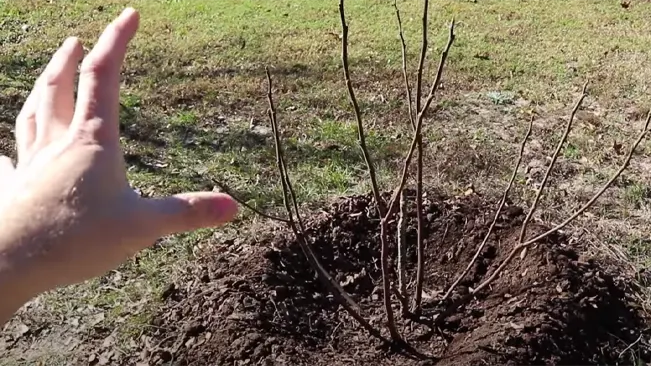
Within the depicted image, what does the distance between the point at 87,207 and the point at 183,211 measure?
147 millimetres

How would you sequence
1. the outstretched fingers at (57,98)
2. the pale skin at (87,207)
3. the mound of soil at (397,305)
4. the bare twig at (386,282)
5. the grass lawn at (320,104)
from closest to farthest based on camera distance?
the pale skin at (87,207) < the outstretched fingers at (57,98) < the bare twig at (386,282) < the mound of soil at (397,305) < the grass lawn at (320,104)

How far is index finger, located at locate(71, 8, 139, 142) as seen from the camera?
1301 millimetres

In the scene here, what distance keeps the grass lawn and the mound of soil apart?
1.04 ft

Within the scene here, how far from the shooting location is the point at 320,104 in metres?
5.50

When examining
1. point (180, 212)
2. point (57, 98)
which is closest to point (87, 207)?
point (180, 212)

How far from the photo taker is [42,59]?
21.0 ft

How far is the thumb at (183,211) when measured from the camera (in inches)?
49.9

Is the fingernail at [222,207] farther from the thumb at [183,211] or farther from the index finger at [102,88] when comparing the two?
the index finger at [102,88]

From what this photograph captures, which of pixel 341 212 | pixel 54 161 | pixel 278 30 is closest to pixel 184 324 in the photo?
pixel 341 212

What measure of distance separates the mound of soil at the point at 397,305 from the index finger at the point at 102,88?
5.72ft

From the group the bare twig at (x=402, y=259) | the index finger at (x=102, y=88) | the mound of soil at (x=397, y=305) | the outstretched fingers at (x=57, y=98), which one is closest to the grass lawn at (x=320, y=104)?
the mound of soil at (x=397, y=305)


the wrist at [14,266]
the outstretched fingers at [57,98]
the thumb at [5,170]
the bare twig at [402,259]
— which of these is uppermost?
the outstretched fingers at [57,98]

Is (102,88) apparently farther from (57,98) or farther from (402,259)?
(402,259)

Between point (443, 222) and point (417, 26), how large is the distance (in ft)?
12.1
